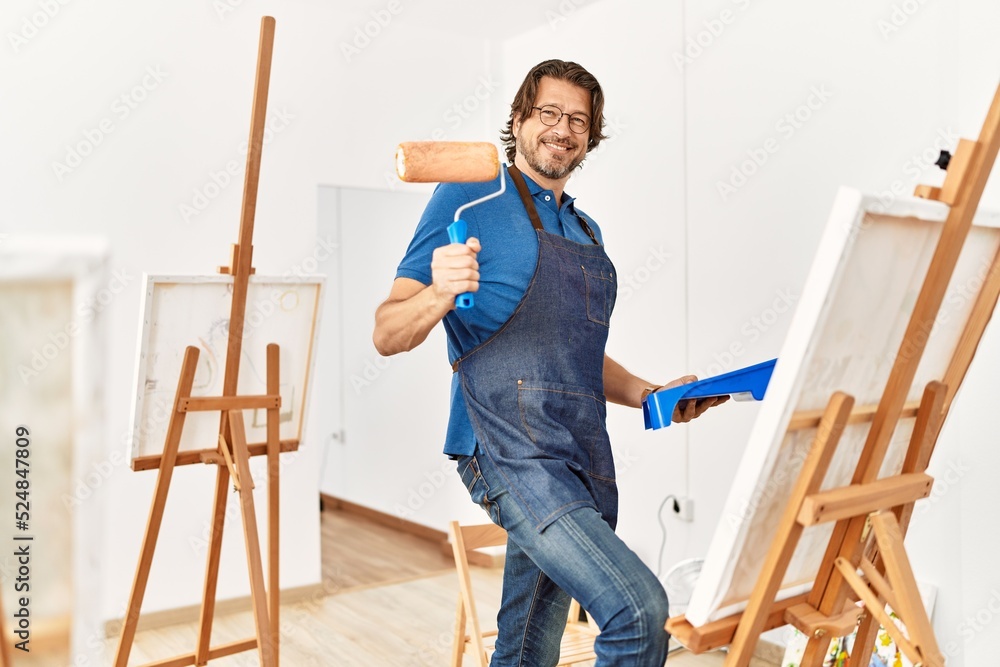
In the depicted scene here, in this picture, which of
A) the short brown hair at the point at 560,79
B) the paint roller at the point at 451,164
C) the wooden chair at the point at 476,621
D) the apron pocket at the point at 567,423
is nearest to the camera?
the paint roller at the point at 451,164

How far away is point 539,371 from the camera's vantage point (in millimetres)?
1807

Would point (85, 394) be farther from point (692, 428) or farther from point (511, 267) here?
point (692, 428)

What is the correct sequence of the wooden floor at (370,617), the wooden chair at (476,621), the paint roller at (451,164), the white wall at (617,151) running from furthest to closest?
the wooden floor at (370,617)
the white wall at (617,151)
the wooden chair at (476,621)
the paint roller at (451,164)

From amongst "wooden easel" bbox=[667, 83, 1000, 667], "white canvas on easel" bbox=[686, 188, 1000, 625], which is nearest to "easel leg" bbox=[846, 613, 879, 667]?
"wooden easel" bbox=[667, 83, 1000, 667]

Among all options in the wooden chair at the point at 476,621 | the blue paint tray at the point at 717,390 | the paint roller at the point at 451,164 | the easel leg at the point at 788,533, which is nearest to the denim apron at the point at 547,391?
the blue paint tray at the point at 717,390

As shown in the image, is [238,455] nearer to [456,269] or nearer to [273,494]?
[273,494]

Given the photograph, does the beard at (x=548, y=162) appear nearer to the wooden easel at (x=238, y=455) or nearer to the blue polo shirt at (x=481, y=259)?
the blue polo shirt at (x=481, y=259)

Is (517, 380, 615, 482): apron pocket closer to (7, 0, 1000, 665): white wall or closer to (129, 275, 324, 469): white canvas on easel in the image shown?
(129, 275, 324, 469): white canvas on easel

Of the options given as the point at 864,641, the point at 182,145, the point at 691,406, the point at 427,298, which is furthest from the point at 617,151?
the point at 864,641

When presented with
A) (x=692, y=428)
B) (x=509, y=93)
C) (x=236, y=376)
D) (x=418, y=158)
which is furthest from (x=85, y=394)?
(x=509, y=93)

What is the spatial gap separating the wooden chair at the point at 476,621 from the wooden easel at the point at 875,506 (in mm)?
949

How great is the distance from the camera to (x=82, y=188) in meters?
3.60

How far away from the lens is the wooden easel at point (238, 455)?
2.47 metres

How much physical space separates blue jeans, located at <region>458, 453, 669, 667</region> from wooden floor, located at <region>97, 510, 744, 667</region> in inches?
59.1
